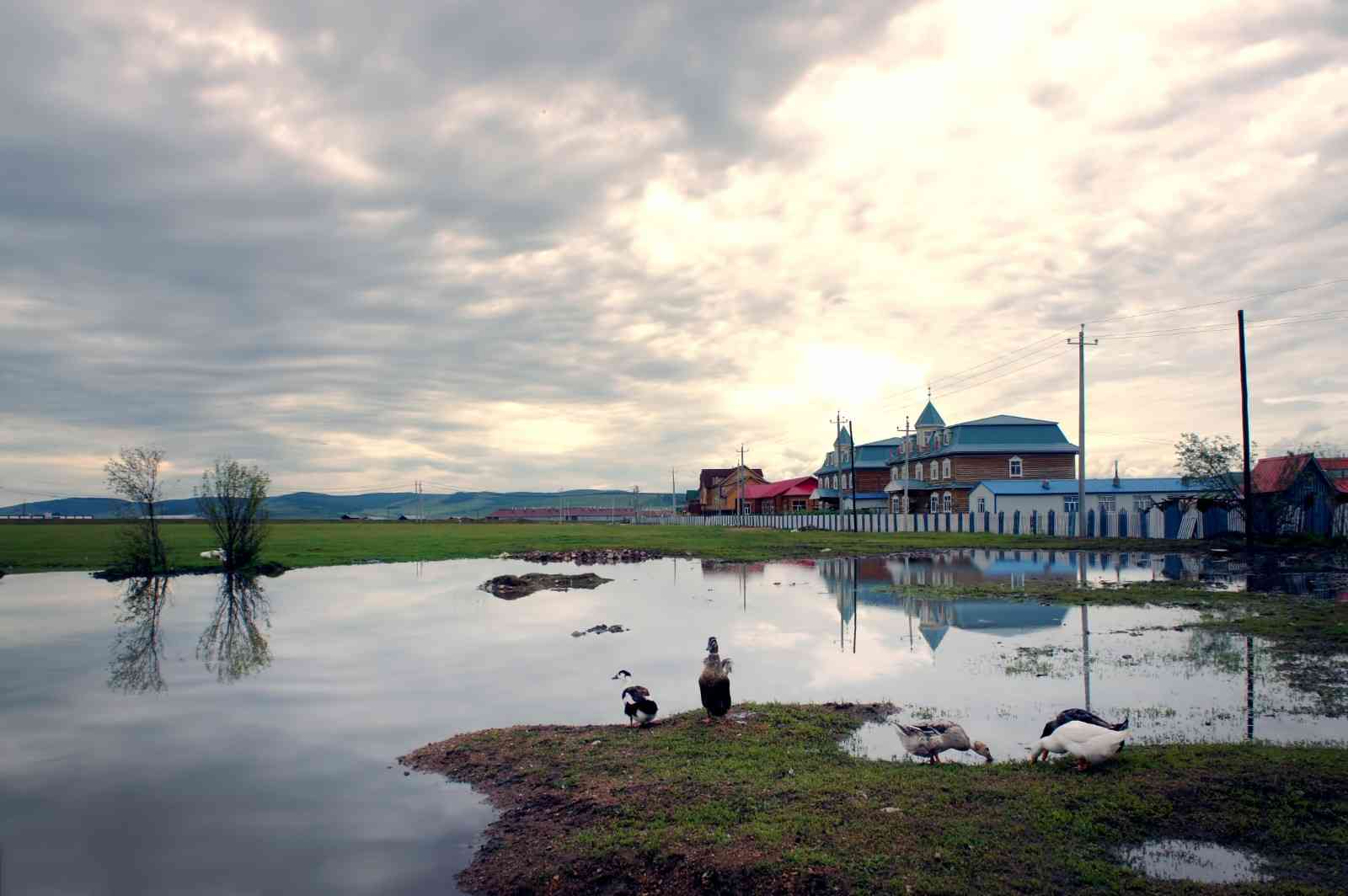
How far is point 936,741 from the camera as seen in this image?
32.8 ft

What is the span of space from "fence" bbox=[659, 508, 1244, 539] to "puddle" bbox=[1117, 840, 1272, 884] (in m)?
49.7

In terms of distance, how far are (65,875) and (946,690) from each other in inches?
465

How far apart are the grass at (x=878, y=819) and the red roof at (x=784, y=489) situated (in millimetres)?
115750

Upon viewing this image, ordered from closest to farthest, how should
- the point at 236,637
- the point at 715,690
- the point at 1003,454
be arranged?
the point at 715,690 → the point at 236,637 → the point at 1003,454

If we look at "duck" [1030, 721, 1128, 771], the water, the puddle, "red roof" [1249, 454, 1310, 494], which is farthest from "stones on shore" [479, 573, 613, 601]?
"red roof" [1249, 454, 1310, 494]

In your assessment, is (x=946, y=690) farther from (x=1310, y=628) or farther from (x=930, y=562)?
(x=930, y=562)

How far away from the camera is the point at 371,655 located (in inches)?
761

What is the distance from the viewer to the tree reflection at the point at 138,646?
56.3ft

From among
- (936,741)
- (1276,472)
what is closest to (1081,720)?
(936,741)

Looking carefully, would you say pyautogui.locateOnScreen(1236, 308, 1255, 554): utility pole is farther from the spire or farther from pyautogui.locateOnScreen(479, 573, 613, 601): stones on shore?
the spire

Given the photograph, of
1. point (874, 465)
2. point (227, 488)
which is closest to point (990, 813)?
point (227, 488)

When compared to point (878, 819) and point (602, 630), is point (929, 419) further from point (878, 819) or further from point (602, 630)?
point (878, 819)

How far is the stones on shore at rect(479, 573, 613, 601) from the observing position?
32.2 meters

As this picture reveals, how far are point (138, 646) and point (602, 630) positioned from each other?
1165 cm
